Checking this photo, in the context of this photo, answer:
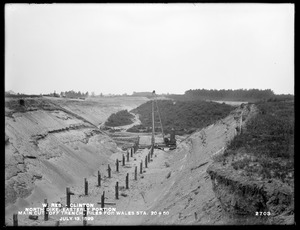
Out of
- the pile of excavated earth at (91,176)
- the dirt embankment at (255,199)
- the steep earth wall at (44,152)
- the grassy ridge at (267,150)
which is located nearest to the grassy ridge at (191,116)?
the pile of excavated earth at (91,176)

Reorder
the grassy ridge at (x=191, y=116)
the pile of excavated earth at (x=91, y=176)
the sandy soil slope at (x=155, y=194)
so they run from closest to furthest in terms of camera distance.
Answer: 1. the sandy soil slope at (x=155, y=194)
2. the pile of excavated earth at (x=91, y=176)
3. the grassy ridge at (x=191, y=116)

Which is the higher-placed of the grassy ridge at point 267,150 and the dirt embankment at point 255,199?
the grassy ridge at point 267,150

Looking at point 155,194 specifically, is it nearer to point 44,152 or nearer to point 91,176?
point 91,176

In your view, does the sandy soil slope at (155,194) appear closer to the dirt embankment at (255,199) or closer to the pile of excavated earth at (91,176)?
the pile of excavated earth at (91,176)

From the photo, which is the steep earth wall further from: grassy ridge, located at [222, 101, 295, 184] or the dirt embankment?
grassy ridge, located at [222, 101, 295, 184]

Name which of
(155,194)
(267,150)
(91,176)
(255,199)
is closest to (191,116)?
(91,176)

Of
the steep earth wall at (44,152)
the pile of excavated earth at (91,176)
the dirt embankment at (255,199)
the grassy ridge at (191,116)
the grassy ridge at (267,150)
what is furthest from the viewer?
the grassy ridge at (191,116)
